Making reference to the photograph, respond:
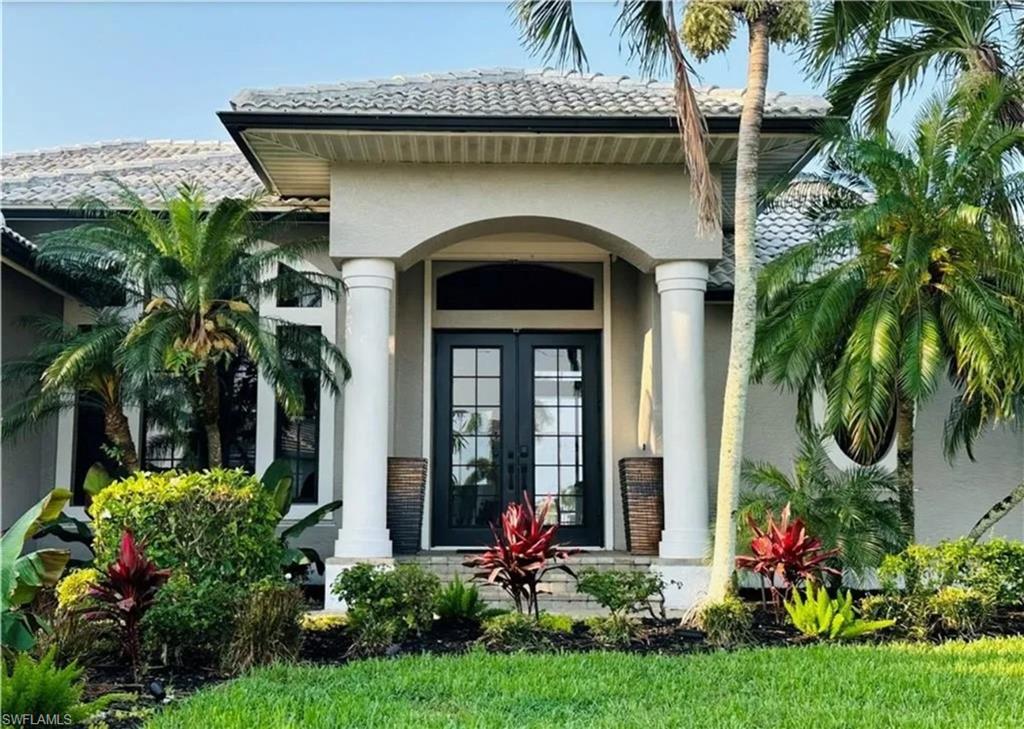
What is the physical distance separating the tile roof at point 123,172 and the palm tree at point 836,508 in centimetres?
716

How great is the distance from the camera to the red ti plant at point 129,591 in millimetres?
7199

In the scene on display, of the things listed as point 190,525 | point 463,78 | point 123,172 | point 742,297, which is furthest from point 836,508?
point 123,172

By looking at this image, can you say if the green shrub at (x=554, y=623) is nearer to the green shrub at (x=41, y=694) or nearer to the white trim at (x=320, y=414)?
the green shrub at (x=41, y=694)

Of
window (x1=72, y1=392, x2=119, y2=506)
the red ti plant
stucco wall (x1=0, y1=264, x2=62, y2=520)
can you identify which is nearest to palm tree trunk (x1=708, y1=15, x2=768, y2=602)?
the red ti plant

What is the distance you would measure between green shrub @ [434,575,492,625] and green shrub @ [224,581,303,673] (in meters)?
1.79

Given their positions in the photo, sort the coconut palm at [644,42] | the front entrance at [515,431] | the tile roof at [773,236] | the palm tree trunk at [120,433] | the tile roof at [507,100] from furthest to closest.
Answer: the front entrance at [515,431] < the tile roof at [773,236] < the palm tree trunk at [120,433] < the tile roof at [507,100] < the coconut palm at [644,42]

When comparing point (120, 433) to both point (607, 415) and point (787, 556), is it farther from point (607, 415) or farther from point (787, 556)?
point (787, 556)

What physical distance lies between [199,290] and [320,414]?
10.6ft

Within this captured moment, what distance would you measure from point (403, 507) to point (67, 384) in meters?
4.33

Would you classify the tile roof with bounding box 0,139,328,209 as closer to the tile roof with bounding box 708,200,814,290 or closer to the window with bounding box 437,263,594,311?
the window with bounding box 437,263,594,311

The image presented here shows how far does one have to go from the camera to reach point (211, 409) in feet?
37.8

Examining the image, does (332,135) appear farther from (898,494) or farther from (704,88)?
(898,494)

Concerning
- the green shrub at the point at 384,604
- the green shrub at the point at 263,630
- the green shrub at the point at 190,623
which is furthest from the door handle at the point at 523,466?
the green shrub at the point at 190,623

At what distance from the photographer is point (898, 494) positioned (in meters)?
11.1
